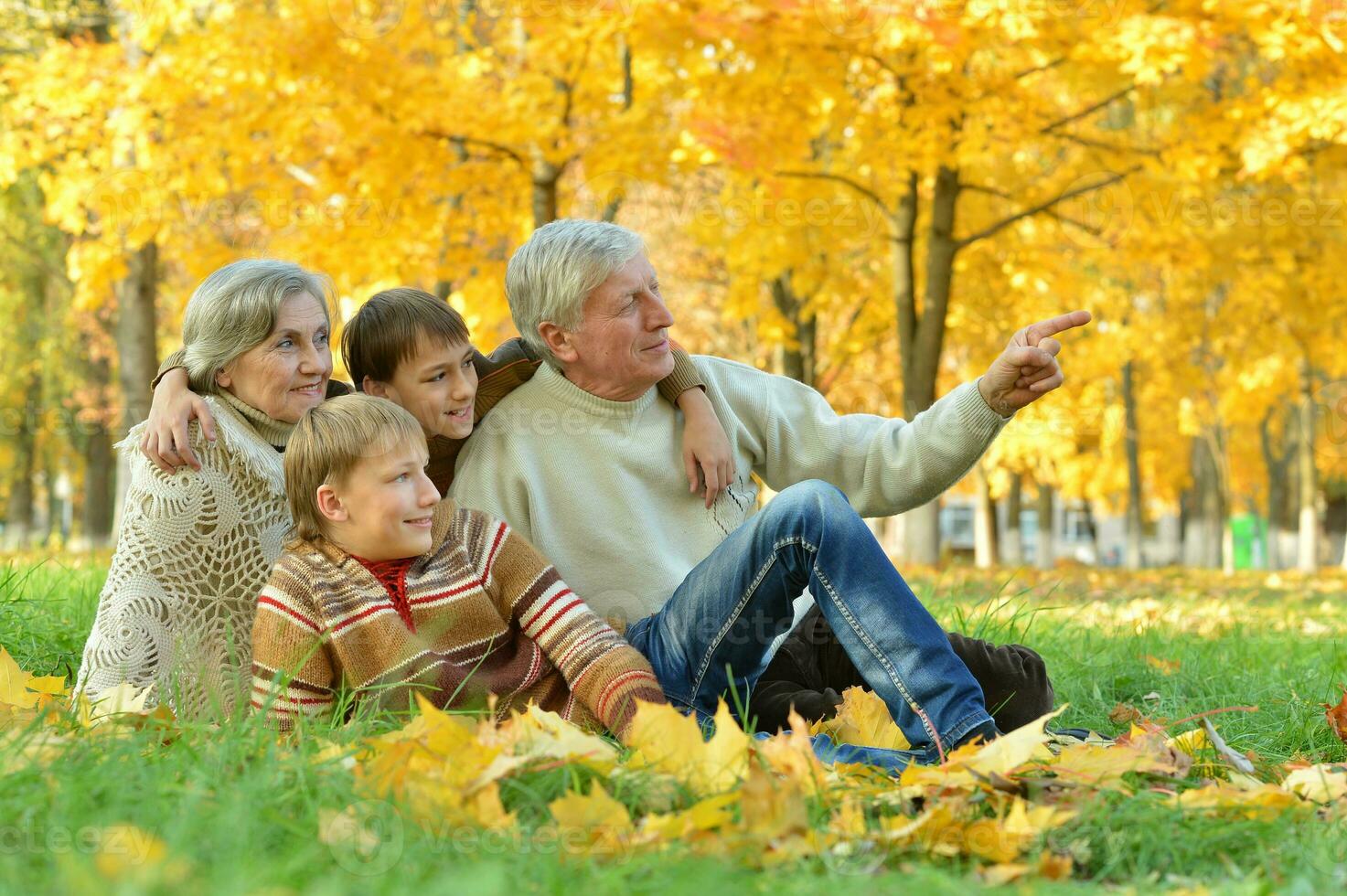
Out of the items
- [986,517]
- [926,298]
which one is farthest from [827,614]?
[986,517]

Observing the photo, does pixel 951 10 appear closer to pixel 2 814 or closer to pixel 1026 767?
pixel 1026 767

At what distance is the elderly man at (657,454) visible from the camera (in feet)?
9.51

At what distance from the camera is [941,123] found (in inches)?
350

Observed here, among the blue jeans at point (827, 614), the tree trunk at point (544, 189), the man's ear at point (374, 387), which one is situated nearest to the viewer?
the blue jeans at point (827, 614)

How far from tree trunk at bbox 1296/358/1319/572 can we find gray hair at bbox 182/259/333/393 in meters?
14.5

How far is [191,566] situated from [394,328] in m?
0.72

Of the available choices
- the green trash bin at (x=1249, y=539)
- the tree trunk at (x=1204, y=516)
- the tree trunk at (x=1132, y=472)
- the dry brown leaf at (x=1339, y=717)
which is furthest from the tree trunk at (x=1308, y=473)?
the green trash bin at (x=1249, y=539)

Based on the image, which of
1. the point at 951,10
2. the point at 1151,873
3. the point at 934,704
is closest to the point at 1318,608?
the point at 951,10

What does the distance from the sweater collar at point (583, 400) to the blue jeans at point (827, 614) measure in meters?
0.59

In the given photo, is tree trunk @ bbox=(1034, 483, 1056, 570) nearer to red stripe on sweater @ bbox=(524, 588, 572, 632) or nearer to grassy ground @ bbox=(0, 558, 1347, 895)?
grassy ground @ bbox=(0, 558, 1347, 895)

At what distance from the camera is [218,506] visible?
115 inches

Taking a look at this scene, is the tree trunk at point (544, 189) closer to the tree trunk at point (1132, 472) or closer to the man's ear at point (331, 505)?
the man's ear at point (331, 505)

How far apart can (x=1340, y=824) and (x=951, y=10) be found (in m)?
6.29

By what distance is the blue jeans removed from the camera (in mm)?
2561
